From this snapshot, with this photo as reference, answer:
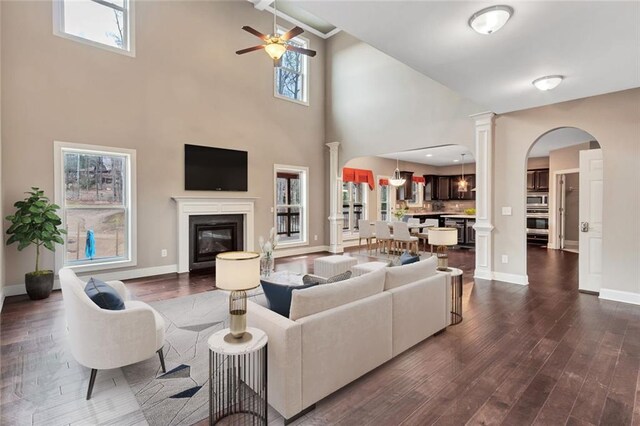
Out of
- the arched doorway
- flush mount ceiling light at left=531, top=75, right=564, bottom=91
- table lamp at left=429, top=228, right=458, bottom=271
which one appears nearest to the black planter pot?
table lamp at left=429, top=228, right=458, bottom=271

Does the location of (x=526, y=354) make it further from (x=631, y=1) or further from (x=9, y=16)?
(x=9, y=16)

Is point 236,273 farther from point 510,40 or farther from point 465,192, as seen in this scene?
point 465,192

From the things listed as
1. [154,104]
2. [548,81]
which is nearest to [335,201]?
[154,104]

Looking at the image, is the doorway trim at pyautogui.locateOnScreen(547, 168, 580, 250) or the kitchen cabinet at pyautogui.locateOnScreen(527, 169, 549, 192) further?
→ the kitchen cabinet at pyautogui.locateOnScreen(527, 169, 549, 192)

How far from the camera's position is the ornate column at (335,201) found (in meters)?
8.47

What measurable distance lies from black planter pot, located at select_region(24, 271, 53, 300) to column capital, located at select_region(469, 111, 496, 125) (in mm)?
7140

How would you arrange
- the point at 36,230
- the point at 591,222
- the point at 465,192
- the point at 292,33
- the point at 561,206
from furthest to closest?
the point at 465,192 < the point at 561,206 < the point at 591,222 < the point at 36,230 < the point at 292,33

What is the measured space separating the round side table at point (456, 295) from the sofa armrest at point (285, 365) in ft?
7.44

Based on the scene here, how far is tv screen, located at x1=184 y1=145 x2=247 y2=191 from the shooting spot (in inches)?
244

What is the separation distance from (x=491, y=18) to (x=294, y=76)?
6.35 m

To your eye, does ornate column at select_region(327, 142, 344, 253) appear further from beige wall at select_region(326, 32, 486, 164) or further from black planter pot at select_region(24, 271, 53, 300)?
black planter pot at select_region(24, 271, 53, 300)

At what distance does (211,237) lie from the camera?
6.54 meters

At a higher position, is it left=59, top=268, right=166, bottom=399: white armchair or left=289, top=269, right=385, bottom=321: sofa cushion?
left=289, top=269, right=385, bottom=321: sofa cushion

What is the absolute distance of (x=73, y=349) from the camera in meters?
2.35
